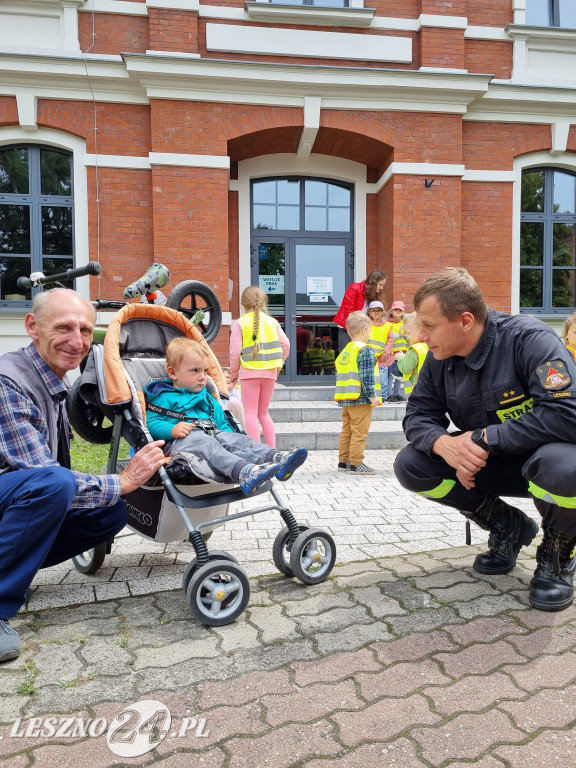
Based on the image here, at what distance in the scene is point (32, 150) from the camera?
30.2 feet

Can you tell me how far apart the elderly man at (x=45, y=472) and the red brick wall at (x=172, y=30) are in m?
7.82

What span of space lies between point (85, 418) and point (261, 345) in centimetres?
280

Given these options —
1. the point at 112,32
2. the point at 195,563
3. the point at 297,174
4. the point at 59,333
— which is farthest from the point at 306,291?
the point at 195,563

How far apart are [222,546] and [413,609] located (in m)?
1.36

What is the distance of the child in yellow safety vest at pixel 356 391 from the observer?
563cm

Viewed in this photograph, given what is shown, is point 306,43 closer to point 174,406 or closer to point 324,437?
point 324,437

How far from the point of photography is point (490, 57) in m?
9.83

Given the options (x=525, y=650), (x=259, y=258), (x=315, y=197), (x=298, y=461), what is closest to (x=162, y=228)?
(x=259, y=258)

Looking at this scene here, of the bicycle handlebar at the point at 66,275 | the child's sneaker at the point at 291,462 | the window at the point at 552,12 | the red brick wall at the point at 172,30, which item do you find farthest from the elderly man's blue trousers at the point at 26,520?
the window at the point at 552,12

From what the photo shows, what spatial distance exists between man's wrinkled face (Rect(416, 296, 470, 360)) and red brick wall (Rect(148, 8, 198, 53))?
8066 mm

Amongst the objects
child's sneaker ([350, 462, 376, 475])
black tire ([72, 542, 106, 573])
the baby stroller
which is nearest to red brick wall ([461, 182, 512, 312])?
child's sneaker ([350, 462, 376, 475])

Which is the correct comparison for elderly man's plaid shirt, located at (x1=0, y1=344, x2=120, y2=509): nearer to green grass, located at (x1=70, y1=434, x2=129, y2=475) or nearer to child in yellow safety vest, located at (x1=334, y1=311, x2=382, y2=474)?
green grass, located at (x1=70, y1=434, x2=129, y2=475)

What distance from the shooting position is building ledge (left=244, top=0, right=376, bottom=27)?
9.04 meters

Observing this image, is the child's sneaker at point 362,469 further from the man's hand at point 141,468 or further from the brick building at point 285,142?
the brick building at point 285,142
